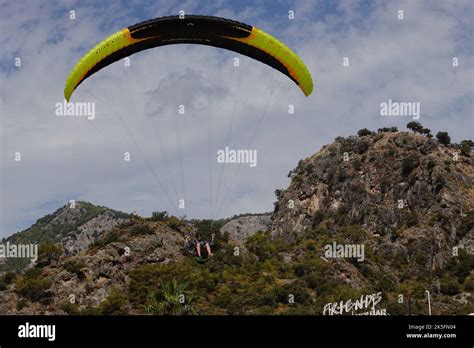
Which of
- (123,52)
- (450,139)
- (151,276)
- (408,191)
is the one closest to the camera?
(123,52)

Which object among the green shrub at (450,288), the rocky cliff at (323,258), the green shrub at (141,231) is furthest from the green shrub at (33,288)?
the green shrub at (450,288)

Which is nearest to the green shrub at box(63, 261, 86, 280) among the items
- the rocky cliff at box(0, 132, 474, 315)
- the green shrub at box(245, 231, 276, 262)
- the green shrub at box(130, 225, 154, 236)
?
the rocky cliff at box(0, 132, 474, 315)

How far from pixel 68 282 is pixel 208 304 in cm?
1693

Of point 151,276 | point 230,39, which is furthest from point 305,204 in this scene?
point 230,39

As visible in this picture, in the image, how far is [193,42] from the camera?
28203mm

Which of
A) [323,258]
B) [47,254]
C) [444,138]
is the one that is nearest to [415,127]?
[444,138]

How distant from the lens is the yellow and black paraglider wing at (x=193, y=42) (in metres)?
26.5

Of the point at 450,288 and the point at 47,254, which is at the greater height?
the point at 47,254

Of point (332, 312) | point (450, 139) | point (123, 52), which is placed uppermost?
point (450, 139)

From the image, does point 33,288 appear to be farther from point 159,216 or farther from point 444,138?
point 444,138

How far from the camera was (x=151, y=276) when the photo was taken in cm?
7469

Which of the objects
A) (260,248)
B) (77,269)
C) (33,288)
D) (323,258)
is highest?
(260,248)
